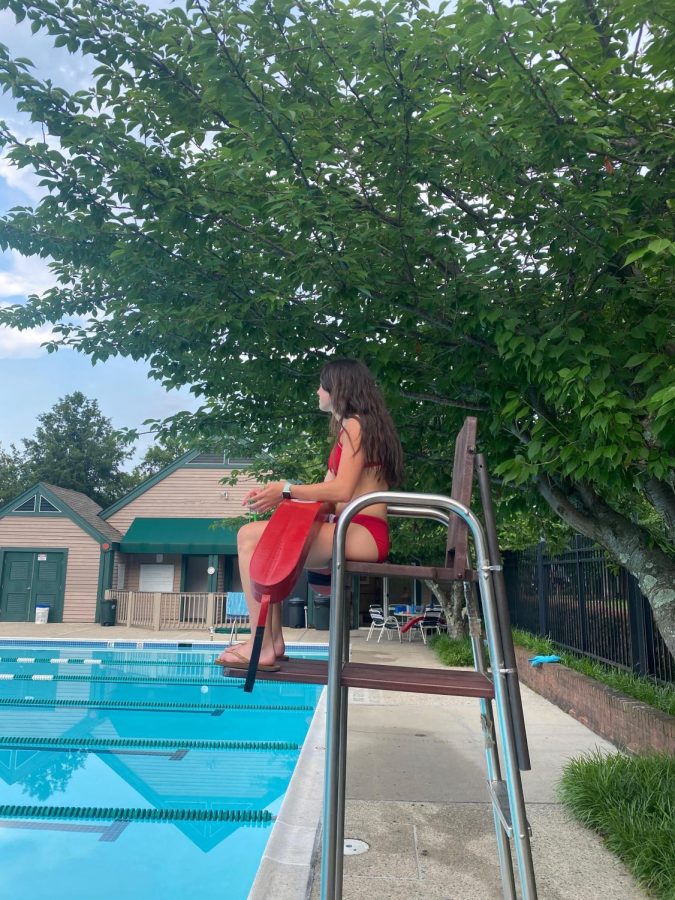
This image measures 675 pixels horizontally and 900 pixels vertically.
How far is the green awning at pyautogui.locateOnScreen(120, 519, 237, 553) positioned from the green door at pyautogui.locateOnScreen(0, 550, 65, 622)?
2.25 m

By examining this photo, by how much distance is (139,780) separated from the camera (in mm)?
6445

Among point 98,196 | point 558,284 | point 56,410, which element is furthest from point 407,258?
point 56,410

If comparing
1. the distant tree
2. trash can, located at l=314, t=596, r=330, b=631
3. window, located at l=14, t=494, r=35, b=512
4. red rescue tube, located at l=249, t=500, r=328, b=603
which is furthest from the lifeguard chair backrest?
the distant tree

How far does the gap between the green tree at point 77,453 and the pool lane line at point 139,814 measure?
43714 millimetres

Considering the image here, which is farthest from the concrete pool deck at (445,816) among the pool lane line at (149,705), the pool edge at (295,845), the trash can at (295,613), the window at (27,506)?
the window at (27,506)

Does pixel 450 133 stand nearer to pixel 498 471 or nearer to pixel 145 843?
pixel 498 471

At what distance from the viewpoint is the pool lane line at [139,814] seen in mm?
5367

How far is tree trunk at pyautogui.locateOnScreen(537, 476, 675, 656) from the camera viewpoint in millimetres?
4258

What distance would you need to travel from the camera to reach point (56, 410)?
4947cm

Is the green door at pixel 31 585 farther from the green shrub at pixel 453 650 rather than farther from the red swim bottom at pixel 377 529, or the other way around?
the red swim bottom at pixel 377 529

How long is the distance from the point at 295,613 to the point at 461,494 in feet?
61.4

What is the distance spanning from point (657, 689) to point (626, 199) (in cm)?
440

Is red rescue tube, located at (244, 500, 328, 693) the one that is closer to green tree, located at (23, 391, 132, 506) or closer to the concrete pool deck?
the concrete pool deck

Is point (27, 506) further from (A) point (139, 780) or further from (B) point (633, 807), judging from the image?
(B) point (633, 807)
